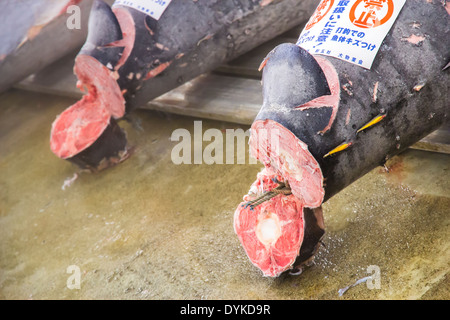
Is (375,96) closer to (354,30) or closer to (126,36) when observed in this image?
(354,30)

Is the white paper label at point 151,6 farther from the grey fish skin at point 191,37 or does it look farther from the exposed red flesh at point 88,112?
the exposed red flesh at point 88,112

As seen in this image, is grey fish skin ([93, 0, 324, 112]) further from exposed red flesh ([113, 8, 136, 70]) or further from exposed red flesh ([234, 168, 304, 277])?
exposed red flesh ([234, 168, 304, 277])

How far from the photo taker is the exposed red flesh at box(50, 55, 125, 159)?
2.92 meters

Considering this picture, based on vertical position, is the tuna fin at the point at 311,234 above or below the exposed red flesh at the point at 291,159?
below

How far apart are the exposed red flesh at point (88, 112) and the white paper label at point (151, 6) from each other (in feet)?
1.20

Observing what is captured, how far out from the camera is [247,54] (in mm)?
3461

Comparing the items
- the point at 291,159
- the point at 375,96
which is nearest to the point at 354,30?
the point at 375,96

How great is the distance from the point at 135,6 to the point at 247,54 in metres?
0.81

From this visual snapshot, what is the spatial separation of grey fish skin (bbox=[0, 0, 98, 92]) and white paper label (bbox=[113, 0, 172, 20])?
1064 millimetres

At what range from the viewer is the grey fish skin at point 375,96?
6.34ft

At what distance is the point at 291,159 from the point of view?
1967mm

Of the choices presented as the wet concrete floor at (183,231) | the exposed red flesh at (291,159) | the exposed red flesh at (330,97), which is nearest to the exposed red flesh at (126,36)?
the wet concrete floor at (183,231)
